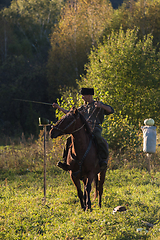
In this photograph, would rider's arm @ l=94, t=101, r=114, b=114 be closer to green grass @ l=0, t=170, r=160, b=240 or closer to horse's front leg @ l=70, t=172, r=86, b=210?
horse's front leg @ l=70, t=172, r=86, b=210

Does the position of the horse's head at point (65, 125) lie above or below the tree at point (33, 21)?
below

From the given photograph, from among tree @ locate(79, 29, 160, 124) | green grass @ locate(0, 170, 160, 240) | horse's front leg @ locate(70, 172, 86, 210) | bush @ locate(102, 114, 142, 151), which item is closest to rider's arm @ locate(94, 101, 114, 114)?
horse's front leg @ locate(70, 172, 86, 210)

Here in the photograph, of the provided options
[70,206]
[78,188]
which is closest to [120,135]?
[70,206]

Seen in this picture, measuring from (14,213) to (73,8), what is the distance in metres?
28.5

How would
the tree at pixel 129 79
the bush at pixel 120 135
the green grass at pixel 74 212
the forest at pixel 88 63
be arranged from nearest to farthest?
the green grass at pixel 74 212 → the bush at pixel 120 135 → the tree at pixel 129 79 → the forest at pixel 88 63

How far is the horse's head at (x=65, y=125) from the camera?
5340 mm

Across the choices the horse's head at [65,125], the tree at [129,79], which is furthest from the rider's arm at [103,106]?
the tree at [129,79]

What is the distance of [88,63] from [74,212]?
73.8 ft

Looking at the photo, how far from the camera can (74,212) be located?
643 centimetres

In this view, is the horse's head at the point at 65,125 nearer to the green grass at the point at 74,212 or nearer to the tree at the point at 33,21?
the green grass at the point at 74,212

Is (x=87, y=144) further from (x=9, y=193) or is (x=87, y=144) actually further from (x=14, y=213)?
(x=9, y=193)

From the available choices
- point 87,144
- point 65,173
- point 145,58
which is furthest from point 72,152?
point 145,58

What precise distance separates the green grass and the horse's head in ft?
6.09

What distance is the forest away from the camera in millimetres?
18312
